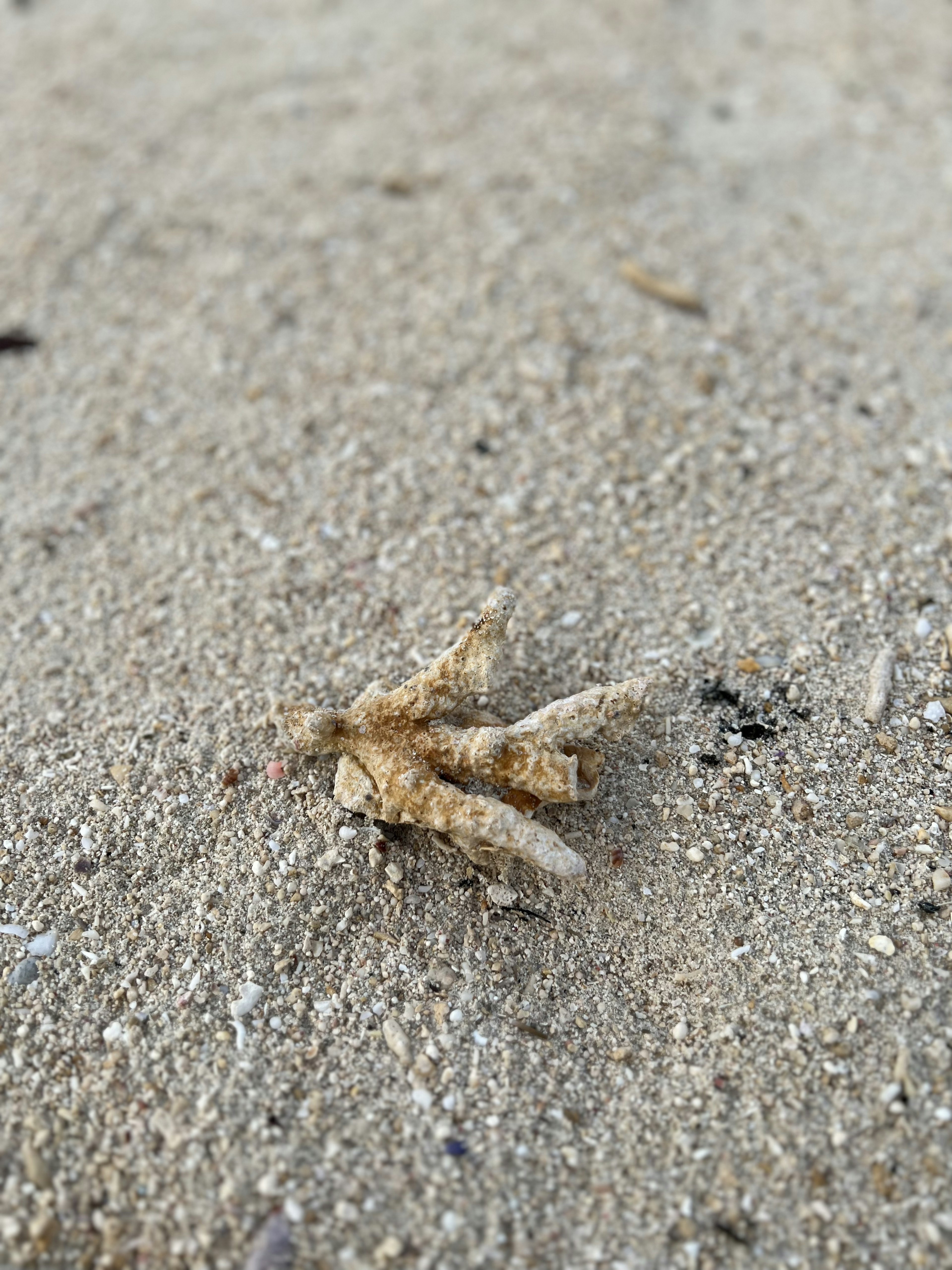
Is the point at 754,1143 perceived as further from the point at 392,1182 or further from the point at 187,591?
the point at 187,591

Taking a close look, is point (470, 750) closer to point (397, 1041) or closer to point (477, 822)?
point (477, 822)

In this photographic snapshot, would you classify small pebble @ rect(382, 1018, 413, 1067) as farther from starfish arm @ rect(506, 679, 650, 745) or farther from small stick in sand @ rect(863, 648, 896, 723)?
small stick in sand @ rect(863, 648, 896, 723)

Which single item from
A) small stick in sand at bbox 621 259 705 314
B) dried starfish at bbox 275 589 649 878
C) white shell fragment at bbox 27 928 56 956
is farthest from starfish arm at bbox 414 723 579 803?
small stick in sand at bbox 621 259 705 314

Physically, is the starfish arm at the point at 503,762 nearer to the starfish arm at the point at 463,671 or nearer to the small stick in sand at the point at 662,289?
the starfish arm at the point at 463,671

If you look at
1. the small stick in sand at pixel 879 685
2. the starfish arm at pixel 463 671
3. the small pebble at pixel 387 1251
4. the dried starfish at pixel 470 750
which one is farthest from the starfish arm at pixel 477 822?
the small stick in sand at pixel 879 685

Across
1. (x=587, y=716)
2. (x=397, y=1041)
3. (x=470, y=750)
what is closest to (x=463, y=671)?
(x=470, y=750)

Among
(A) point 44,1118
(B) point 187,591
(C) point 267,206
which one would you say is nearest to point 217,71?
(C) point 267,206
